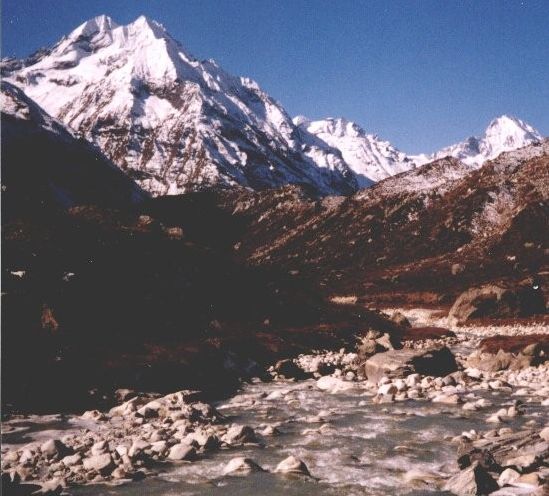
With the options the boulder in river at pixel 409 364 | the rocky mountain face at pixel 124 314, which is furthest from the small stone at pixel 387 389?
the rocky mountain face at pixel 124 314

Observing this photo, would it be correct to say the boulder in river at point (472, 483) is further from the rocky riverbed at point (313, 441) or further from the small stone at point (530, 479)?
the small stone at point (530, 479)

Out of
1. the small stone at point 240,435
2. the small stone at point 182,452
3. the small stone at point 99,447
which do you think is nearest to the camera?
the small stone at point 182,452

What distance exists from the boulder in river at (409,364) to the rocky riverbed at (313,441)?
5.2 inches

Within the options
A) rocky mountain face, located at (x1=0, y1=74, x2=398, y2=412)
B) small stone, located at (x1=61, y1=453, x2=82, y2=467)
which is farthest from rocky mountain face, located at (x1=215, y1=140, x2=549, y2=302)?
small stone, located at (x1=61, y1=453, x2=82, y2=467)

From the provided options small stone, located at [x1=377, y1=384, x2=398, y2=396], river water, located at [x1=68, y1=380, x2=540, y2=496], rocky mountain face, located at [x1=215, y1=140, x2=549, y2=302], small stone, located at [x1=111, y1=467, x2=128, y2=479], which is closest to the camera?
river water, located at [x1=68, y1=380, x2=540, y2=496]

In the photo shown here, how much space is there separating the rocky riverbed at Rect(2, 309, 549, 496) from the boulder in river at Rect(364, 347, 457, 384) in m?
0.13

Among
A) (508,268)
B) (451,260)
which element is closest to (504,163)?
(451,260)

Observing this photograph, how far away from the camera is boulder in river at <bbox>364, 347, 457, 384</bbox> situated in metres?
Result: 26.8

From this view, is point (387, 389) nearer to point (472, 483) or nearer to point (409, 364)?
point (409, 364)

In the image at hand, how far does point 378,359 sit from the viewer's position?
92.0ft

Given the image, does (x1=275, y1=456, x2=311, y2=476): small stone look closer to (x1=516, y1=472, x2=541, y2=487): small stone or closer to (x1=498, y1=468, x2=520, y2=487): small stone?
(x1=498, y1=468, x2=520, y2=487): small stone

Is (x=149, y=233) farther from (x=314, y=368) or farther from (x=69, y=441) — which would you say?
(x=69, y=441)

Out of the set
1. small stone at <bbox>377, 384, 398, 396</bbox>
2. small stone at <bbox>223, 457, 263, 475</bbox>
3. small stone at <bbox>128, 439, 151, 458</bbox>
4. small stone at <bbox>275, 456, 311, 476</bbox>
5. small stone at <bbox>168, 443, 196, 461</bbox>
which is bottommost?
small stone at <bbox>377, 384, 398, 396</bbox>

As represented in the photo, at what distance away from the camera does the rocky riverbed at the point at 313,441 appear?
1223 centimetres
